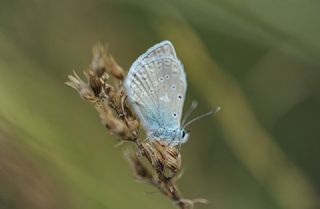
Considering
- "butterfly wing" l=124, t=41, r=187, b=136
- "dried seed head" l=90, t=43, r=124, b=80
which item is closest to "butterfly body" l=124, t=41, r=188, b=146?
"butterfly wing" l=124, t=41, r=187, b=136

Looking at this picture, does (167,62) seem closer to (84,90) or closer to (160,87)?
(160,87)

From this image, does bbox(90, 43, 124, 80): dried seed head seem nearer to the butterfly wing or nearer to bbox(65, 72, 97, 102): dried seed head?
bbox(65, 72, 97, 102): dried seed head

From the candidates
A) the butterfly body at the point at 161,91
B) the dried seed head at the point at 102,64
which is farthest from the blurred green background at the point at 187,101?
the dried seed head at the point at 102,64

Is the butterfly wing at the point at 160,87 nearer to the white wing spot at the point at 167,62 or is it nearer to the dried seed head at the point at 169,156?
the white wing spot at the point at 167,62

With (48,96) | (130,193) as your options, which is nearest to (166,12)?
(48,96)

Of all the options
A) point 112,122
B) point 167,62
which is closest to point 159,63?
point 167,62

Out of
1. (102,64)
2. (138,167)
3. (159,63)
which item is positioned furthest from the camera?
(159,63)

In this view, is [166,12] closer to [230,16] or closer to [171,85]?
[230,16]

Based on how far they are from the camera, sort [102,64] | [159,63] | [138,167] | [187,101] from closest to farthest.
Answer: [138,167] < [102,64] < [159,63] < [187,101]
